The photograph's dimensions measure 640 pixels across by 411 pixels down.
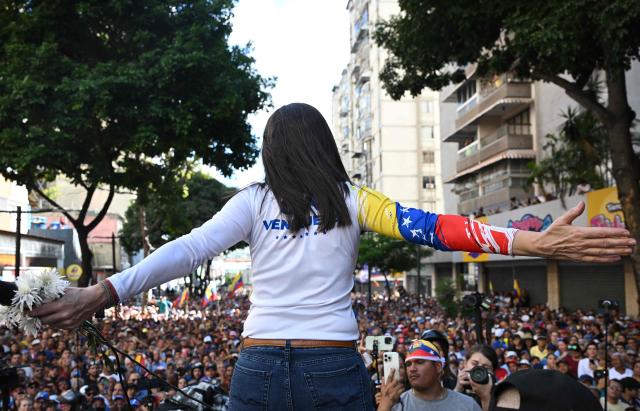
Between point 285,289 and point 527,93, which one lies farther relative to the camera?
point 527,93

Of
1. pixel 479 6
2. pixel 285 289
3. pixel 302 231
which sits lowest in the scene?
pixel 285 289

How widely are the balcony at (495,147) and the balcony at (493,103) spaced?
111 cm

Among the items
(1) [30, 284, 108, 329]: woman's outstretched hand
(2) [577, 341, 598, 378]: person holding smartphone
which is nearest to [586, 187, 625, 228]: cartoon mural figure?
(2) [577, 341, 598, 378]: person holding smartphone

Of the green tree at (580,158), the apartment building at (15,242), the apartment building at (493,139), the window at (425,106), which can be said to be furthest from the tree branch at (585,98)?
the window at (425,106)

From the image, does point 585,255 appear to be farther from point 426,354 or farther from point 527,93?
point 527,93

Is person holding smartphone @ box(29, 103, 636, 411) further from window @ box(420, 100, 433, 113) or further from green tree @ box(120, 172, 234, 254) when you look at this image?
window @ box(420, 100, 433, 113)

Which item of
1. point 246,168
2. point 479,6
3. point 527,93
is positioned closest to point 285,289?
point 479,6

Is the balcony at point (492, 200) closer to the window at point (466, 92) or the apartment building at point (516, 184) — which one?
the apartment building at point (516, 184)

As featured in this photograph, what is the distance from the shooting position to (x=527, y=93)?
37156mm

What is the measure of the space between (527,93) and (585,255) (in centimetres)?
3692

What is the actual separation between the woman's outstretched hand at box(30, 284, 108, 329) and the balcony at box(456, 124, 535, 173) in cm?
3753

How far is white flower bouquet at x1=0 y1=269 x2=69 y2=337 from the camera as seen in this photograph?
7.04 ft

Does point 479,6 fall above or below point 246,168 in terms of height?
above

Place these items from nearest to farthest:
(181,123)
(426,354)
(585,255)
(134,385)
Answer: (585,255), (426,354), (134,385), (181,123)
